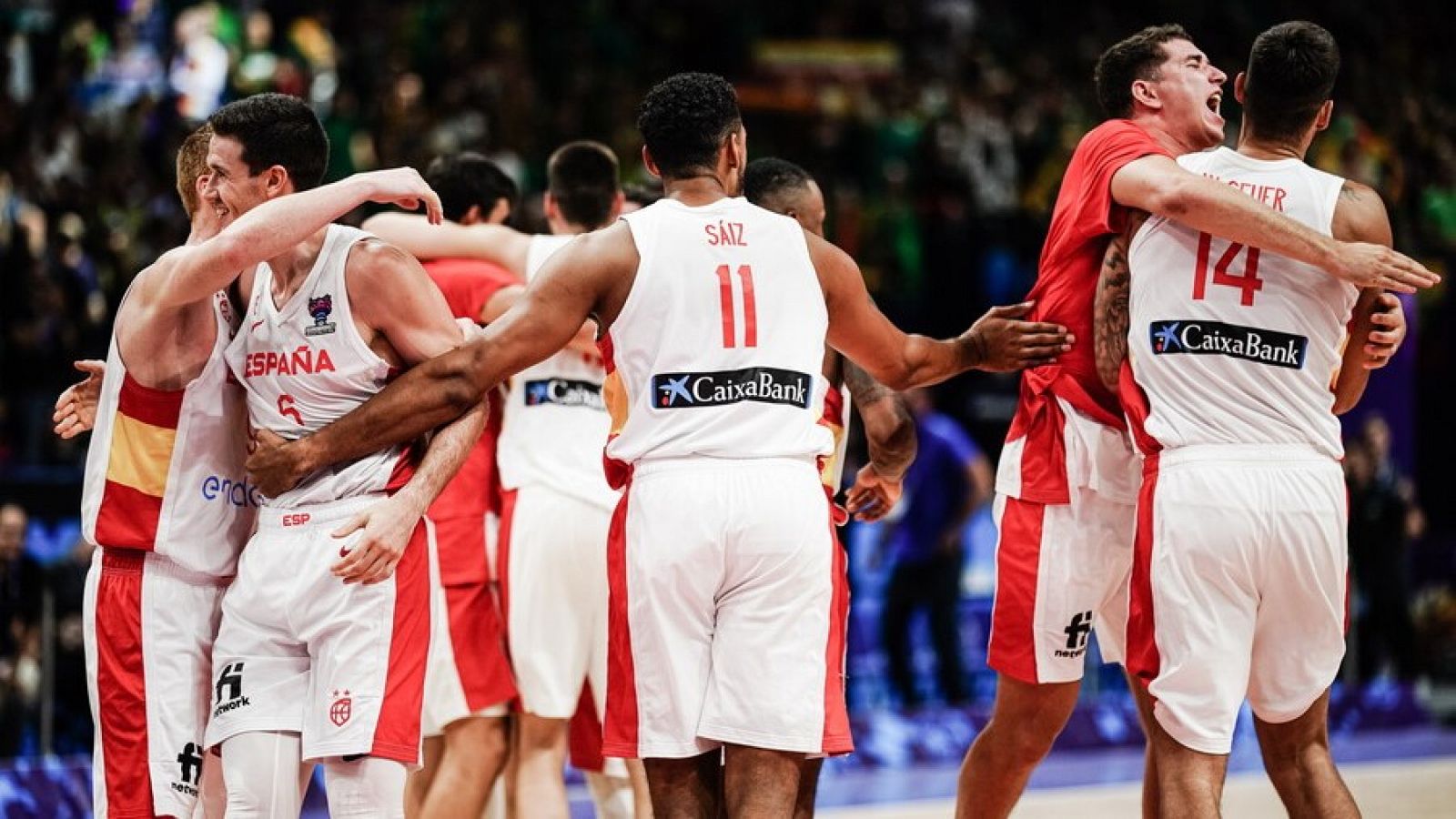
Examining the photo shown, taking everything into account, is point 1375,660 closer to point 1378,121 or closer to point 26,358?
point 1378,121

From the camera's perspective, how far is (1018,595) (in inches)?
243

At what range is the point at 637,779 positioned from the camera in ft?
23.3

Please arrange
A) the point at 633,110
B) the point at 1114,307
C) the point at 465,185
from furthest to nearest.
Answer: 1. the point at 633,110
2. the point at 465,185
3. the point at 1114,307

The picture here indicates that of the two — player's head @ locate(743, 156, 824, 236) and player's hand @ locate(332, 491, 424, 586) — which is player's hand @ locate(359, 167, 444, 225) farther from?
player's head @ locate(743, 156, 824, 236)

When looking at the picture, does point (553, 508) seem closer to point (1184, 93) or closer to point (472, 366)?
point (472, 366)

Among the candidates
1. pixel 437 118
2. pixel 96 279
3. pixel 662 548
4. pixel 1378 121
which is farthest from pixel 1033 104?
pixel 662 548

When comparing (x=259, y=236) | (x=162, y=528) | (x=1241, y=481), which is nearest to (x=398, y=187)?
(x=259, y=236)

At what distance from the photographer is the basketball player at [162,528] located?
5203 mm

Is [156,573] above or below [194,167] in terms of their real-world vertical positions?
below

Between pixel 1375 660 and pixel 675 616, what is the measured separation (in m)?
9.78

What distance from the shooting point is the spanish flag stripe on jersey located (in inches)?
209

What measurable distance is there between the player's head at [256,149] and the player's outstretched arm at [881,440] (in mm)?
2048

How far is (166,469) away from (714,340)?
165 centimetres

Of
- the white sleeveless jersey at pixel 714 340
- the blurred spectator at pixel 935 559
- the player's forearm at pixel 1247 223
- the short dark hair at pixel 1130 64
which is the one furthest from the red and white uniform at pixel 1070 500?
the blurred spectator at pixel 935 559
